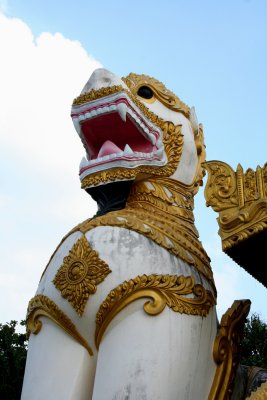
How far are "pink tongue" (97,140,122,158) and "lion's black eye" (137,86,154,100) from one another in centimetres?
62

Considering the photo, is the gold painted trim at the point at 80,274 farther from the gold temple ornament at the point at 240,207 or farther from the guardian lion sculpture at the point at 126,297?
the gold temple ornament at the point at 240,207

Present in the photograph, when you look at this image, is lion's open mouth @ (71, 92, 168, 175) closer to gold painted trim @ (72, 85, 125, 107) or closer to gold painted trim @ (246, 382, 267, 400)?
gold painted trim @ (72, 85, 125, 107)

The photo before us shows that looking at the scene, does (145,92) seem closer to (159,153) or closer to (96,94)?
(96,94)

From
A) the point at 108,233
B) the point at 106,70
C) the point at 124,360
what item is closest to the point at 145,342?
the point at 124,360

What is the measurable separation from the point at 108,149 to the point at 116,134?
0.66ft

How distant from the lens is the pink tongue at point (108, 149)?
4.86 meters

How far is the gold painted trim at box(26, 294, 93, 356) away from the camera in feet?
13.5

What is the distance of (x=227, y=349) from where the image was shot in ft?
13.8

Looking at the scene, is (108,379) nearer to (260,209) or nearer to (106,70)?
(260,209)

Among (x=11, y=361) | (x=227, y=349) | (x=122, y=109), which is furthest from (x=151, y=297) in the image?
(x=11, y=361)

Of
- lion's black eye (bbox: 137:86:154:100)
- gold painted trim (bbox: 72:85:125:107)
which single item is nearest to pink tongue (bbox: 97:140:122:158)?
gold painted trim (bbox: 72:85:125:107)

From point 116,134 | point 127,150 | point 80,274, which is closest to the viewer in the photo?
point 80,274

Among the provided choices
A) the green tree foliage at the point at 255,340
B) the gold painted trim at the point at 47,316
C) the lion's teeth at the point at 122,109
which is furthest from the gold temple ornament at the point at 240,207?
the green tree foliage at the point at 255,340

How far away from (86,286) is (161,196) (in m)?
1.12
